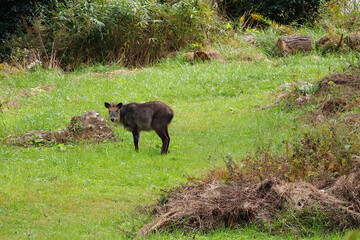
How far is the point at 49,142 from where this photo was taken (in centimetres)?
999

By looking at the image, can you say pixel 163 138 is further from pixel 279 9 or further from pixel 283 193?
pixel 279 9

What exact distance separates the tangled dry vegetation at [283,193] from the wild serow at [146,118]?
9.60ft

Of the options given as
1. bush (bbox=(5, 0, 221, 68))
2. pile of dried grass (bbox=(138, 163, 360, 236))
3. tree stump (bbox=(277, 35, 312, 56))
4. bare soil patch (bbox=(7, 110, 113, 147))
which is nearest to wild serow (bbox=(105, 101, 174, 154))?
bare soil patch (bbox=(7, 110, 113, 147))

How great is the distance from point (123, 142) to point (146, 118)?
1023mm

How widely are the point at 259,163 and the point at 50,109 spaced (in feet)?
23.2

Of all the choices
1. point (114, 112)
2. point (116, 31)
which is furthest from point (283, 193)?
point (116, 31)

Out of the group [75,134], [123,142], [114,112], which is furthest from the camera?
[123,142]

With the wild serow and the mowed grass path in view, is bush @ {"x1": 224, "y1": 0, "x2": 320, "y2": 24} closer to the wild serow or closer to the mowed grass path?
the mowed grass path

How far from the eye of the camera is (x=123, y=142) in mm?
10289

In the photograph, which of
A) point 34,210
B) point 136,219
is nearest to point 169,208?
point 136,219

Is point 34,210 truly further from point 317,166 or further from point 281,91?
point 281,91

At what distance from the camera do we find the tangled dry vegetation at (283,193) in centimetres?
532

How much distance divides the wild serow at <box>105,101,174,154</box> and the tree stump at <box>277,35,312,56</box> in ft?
30.5

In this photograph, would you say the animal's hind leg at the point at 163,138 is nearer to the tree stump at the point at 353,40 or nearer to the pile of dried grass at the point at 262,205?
the pile of dried grass at the point at 262,205
